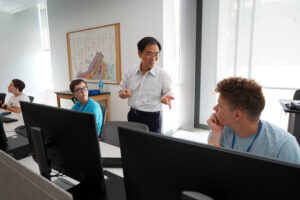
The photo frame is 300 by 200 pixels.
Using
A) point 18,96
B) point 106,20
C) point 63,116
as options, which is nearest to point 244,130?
point 63,116

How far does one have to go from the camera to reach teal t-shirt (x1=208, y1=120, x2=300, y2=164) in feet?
2.92

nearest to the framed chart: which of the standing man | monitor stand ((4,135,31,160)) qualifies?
the standing man

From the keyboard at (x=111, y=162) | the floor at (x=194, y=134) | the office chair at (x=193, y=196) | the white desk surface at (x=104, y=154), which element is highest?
the office chair at (x=193, y=196)

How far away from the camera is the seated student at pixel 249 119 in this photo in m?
0.93

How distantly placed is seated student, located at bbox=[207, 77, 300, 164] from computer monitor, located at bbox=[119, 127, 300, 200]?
0.60 metres

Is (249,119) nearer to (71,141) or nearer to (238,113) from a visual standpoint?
(238,113)

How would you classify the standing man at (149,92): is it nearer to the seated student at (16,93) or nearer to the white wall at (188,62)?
the white wall at (188,62)

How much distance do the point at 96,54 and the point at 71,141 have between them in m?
3.41

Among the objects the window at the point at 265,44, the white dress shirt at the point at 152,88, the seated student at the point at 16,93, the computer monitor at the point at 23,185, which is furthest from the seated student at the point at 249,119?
the seated student at the point at 16,93

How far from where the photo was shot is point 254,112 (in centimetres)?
96

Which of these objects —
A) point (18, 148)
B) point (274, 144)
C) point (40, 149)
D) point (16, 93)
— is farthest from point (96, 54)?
point (274, 144)

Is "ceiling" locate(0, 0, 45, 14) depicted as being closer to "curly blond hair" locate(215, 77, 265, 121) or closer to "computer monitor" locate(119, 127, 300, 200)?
"curly blond hair" locate(215, 77, 265, 121)

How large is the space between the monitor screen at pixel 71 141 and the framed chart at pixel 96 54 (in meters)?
2.83

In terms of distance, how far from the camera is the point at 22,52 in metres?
5.17
